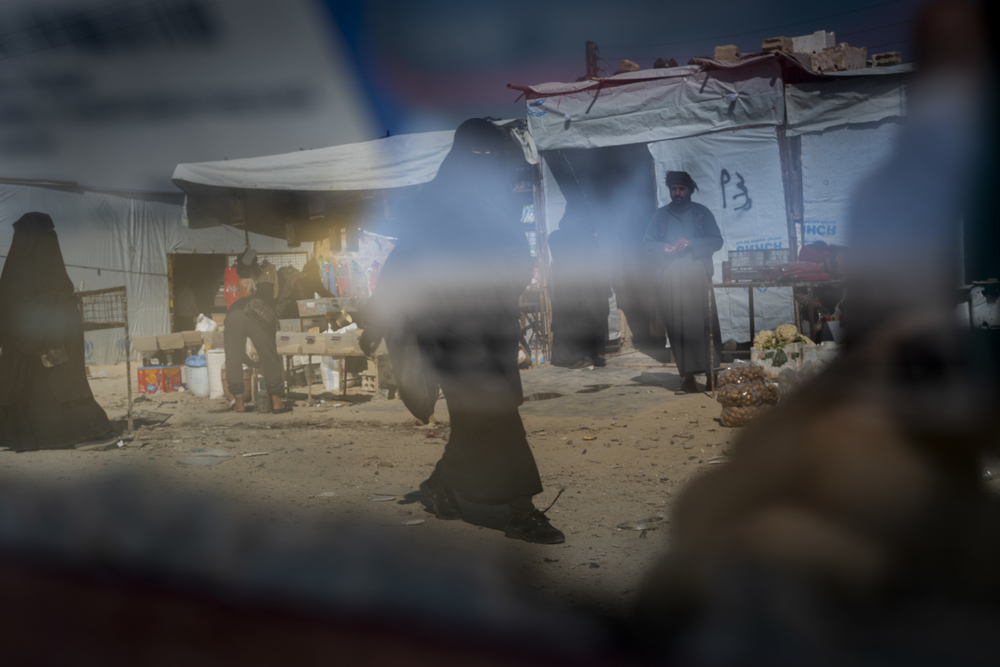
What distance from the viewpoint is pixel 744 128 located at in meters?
0.78

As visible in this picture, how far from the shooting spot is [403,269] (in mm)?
1250

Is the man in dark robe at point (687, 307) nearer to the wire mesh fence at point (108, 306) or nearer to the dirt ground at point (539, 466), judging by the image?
the dirt ground at point (539, 466)

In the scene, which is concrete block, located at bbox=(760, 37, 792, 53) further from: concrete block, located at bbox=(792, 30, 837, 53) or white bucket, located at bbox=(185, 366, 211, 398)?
white bucket, located at bbox=(185, 366, 211, 398)

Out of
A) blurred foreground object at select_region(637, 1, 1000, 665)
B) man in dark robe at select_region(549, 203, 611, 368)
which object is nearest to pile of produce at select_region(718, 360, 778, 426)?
man in dark robe at select_region(549, 203, 611, 368)

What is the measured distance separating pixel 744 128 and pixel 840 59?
15cm

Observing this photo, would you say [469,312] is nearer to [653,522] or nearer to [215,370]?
[653,522]

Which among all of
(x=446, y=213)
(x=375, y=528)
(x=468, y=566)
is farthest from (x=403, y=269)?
(x=468, y=566)

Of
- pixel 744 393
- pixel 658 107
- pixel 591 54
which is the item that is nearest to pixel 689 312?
pixel 744 393

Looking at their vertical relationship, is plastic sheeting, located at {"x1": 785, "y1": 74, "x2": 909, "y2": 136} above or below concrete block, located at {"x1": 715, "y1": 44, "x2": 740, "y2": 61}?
below

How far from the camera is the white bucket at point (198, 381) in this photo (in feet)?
15.3

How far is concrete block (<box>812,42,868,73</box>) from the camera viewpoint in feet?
1.93

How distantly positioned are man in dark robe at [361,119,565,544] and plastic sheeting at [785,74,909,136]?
0.33m

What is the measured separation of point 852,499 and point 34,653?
852mm

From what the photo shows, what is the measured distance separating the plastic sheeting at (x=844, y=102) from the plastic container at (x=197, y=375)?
4.57 metres
